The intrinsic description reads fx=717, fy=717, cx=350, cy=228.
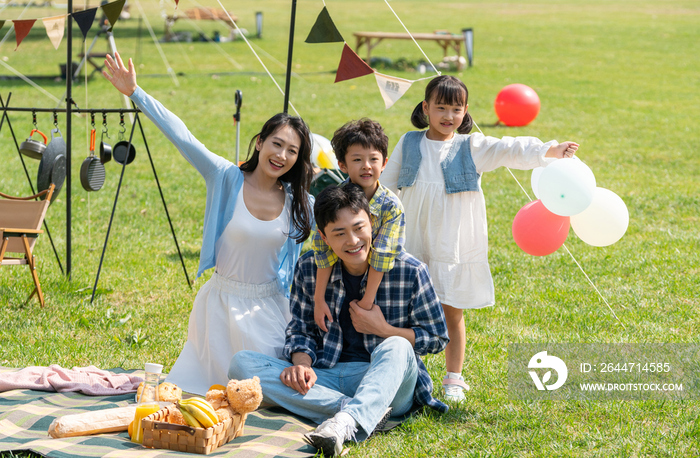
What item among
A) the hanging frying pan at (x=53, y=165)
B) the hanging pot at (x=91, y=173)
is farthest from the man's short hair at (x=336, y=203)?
the hanging frying pan at (x=53, y=165)

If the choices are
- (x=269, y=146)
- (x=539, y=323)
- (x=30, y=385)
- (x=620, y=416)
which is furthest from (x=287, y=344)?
(x=539, y=323)

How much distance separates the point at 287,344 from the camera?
3.46m

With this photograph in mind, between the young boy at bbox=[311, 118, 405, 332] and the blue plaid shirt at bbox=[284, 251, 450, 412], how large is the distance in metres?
0.07

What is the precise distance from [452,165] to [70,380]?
7.48 feet

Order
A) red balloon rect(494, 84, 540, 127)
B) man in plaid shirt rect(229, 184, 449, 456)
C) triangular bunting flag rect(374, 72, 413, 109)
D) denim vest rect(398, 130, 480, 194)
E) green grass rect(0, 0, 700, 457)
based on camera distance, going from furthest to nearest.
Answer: red balloon rect(494, 84, 540, 127), triangular bunting flag rect(374, 72, 413, 109), denim vest rect(398, 130, 480, 194), green grass rect(0, 0, 700, 457), man in plaid shirt rect(229, 184, 449, 456)

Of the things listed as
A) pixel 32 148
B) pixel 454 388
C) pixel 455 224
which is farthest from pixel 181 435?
pixel 32 148

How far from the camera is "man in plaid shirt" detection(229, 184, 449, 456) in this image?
3.17 meters

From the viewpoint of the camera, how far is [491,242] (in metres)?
6.89

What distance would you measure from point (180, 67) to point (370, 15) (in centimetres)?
1281

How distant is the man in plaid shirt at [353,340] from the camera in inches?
125

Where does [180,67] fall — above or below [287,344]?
below

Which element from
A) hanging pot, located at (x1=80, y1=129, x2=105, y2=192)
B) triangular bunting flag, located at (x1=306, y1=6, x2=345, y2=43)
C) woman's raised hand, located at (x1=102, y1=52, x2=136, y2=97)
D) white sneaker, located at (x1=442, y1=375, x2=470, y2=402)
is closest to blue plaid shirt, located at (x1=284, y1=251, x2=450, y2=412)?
white sneaker, located at (x1=442, y1=375, x2=470, y2=402)

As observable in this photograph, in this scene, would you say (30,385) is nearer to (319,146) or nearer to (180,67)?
(319,146)

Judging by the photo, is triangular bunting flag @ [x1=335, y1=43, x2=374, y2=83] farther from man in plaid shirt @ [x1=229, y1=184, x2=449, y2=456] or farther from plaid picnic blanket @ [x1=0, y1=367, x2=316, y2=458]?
plaid picnic blanket @ [x1=0, y1=367, x2=316, y2=458]
